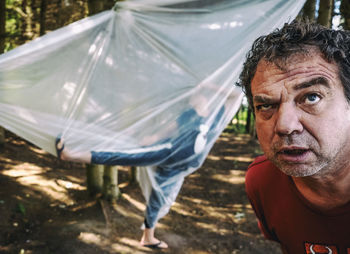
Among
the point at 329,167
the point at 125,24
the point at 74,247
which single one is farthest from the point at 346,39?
the point at 74,247

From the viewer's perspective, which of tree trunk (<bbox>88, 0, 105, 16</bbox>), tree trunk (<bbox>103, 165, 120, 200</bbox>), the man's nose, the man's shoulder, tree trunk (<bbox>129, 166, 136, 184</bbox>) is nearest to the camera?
the man's nose

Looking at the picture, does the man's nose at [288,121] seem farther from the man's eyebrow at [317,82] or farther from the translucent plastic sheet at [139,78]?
the translucent plastic sheet at [139,78]

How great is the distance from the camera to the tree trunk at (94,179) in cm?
355

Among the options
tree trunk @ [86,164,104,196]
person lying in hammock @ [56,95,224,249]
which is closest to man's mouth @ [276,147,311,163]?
person lying in hammock @ [56,95,224,249]

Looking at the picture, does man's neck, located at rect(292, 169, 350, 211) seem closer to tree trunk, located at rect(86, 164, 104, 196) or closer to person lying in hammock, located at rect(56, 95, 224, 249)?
person lying in hammock, located at rect(56, 95, 224, 249)

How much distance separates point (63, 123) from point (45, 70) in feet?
1.36

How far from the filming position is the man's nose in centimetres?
77

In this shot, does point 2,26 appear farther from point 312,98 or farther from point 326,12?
point 312,98

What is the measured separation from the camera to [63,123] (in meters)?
2.00

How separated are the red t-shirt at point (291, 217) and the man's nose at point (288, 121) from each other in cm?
29

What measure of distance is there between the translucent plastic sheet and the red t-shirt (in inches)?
37.0

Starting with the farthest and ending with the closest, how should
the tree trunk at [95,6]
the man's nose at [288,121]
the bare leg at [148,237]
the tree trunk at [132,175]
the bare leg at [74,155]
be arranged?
the tree trunk at [132,175], the tree trunk at [95,6], the bare leg at [148,237], the bare leg at [74,155], the man's nose at [288,121]

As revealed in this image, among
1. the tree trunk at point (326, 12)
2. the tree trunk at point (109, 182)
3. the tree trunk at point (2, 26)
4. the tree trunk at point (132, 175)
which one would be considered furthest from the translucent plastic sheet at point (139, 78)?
the tree trunk at point (2, 26)

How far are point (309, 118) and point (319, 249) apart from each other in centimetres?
45
